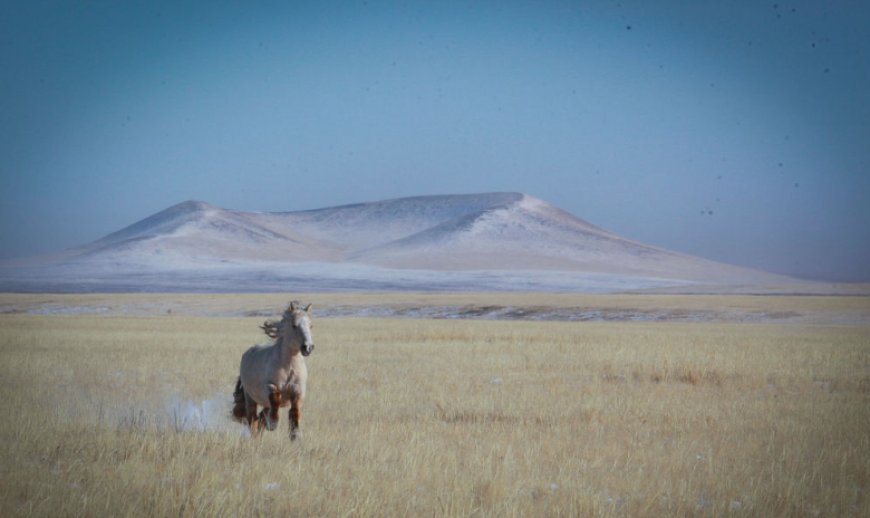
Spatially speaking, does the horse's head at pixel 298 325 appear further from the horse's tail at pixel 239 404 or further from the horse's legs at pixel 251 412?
the horse's tail at pixel 239 404

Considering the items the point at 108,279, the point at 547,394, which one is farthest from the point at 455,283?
the point at 547,394

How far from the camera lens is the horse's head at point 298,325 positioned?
418 inches

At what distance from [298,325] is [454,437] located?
2.89m

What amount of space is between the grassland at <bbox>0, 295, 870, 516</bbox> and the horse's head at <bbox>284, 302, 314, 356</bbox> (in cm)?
130

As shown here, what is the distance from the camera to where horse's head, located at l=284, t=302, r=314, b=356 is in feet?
34.8

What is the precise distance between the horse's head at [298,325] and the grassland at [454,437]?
1.30 m

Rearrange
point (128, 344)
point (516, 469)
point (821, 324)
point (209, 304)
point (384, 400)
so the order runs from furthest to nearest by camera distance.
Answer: point (209, 304) < point (821, 324) < point (128, 344) < point (384, 400) < point (516, 469)

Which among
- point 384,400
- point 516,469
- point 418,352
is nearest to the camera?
point 516,469

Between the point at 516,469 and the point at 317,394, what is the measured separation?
7590 mm

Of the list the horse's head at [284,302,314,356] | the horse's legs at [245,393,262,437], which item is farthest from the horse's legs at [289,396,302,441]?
the horse's legs at [245,393,262,437]

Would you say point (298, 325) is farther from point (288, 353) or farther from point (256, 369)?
point (256, 369)

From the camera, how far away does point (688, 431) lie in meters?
12.8

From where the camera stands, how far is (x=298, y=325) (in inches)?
426

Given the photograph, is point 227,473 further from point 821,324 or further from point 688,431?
point 821,324
